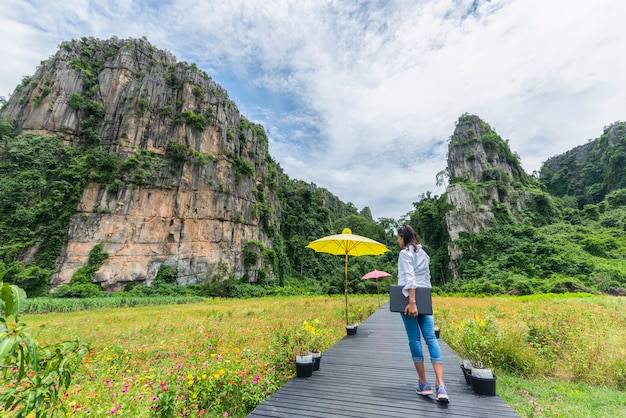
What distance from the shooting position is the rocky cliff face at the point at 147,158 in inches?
1057

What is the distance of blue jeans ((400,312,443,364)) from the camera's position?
3.23m

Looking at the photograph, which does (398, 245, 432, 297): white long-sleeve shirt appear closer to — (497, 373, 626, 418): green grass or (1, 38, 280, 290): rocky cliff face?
(497, 373, 626, 418): green grass

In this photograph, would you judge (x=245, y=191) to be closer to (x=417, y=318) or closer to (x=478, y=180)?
(x=417, y=318)

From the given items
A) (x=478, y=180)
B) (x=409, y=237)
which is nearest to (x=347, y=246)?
(x=409, y=237)

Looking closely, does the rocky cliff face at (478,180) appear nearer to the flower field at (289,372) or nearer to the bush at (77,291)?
the flower field at (289,372)

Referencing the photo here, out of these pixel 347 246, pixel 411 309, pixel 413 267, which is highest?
pixel 347 246

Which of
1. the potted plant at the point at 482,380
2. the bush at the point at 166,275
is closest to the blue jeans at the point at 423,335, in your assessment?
the potted plant at the point at 482,380

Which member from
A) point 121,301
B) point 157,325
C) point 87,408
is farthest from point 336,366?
point 121,301

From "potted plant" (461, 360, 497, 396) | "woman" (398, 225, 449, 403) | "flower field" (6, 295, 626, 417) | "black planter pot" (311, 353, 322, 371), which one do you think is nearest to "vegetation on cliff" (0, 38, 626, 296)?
"flower field" (6, 295, 626, 417)

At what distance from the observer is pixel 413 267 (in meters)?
3.49

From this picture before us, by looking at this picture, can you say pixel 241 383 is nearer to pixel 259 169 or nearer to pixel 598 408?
pixel 598 408

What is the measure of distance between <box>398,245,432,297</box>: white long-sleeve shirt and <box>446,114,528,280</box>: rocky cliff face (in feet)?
123

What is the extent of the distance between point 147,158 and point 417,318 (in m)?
34.4

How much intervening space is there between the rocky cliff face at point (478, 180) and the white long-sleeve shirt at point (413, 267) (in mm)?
37625
